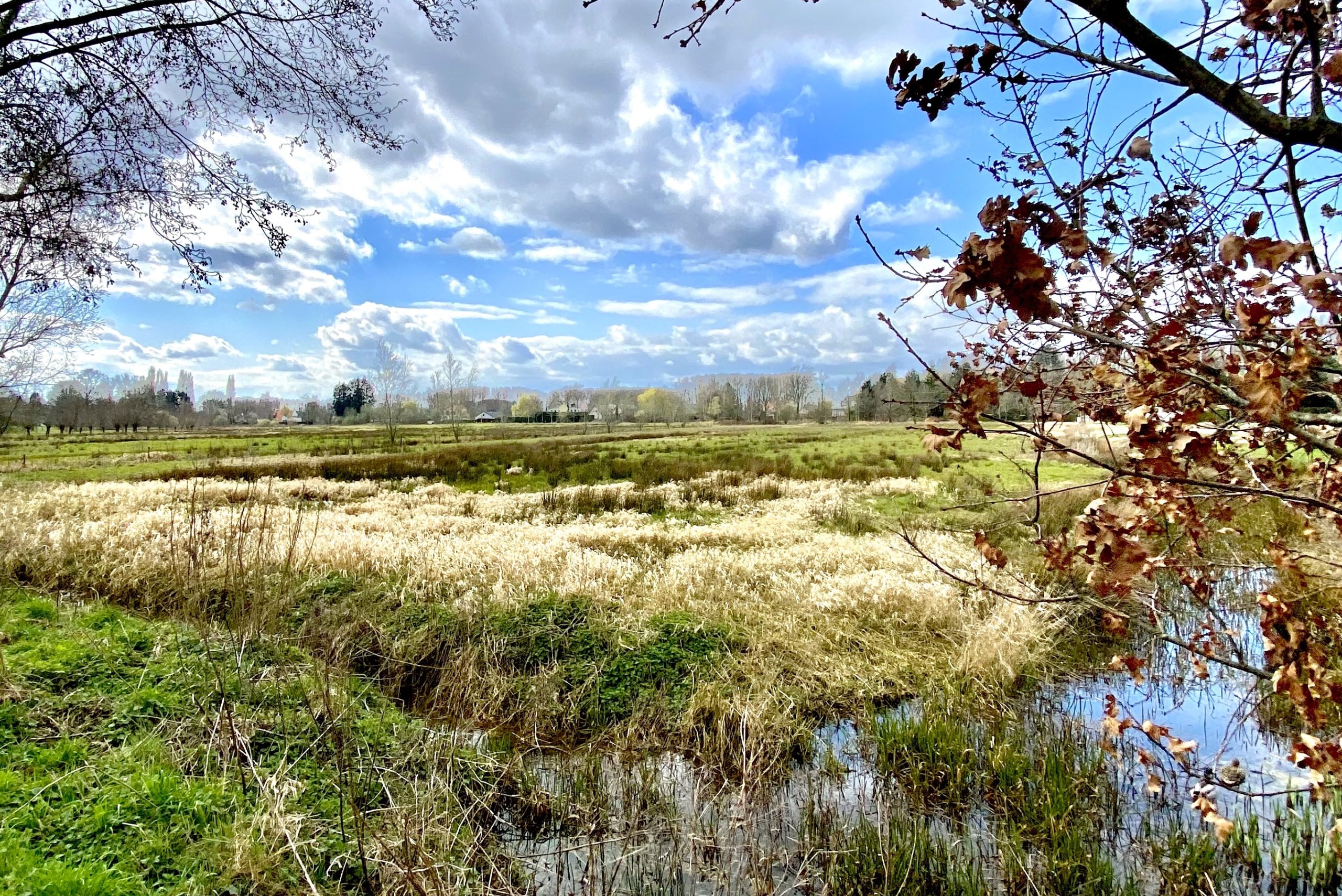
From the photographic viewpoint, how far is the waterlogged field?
4059mm

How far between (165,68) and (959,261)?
29.7 ft

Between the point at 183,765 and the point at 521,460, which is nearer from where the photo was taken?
the point at 183,765

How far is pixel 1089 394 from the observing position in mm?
2992

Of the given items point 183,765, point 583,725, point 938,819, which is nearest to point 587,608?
point 583,725

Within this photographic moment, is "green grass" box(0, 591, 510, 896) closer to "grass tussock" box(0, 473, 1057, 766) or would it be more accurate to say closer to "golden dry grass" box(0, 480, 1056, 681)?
"grass tussock" box(0, 473, 1057, 766)

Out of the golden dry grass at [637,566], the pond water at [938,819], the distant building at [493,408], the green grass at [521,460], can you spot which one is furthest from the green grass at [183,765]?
the distant building at [493,408]

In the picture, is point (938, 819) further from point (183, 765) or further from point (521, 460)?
point (521, 460)

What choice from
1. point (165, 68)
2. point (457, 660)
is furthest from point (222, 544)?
point (165, 68)

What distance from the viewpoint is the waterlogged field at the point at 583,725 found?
406 centimetres

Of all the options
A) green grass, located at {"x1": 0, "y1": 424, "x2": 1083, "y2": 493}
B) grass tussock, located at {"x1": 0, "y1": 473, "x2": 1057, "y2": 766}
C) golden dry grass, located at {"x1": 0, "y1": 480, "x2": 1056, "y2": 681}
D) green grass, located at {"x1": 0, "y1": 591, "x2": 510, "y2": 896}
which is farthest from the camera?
green grass, located at {"x1": 0, "y1": 424, "x2": 1083, "y2": 493}

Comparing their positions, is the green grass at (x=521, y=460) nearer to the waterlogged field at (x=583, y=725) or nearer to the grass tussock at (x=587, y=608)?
the grass tussock at (x=587, y=608)

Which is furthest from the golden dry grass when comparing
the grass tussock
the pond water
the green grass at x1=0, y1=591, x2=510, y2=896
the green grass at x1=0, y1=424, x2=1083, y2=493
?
the green grass at x1=0, y1=424, x2=1083, y2=493

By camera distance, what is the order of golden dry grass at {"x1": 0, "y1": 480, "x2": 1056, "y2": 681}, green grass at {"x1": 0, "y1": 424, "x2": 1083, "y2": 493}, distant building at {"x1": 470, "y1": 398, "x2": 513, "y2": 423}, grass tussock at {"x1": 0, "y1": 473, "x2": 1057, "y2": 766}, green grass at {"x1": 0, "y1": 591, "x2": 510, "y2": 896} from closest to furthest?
1. green grass at {"x1": 0, "y1": 591, "x2": 510, "y2": 896}
2. grass tussock at {"x1": 0, "y1": 473, "x2": 1057, "y2": 766}
3. golden dry grass at {"x1": 0, "y1": 480, "x2": 1056, "y2": 681}
4. green grass at {"x1": 0, "y1": 424, "x2": 1083, "y2": 493}
5. distant building at {"x1": 470, "y1": 398, "x2": 513, "y2": 423}

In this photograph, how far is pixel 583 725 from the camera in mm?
6480
